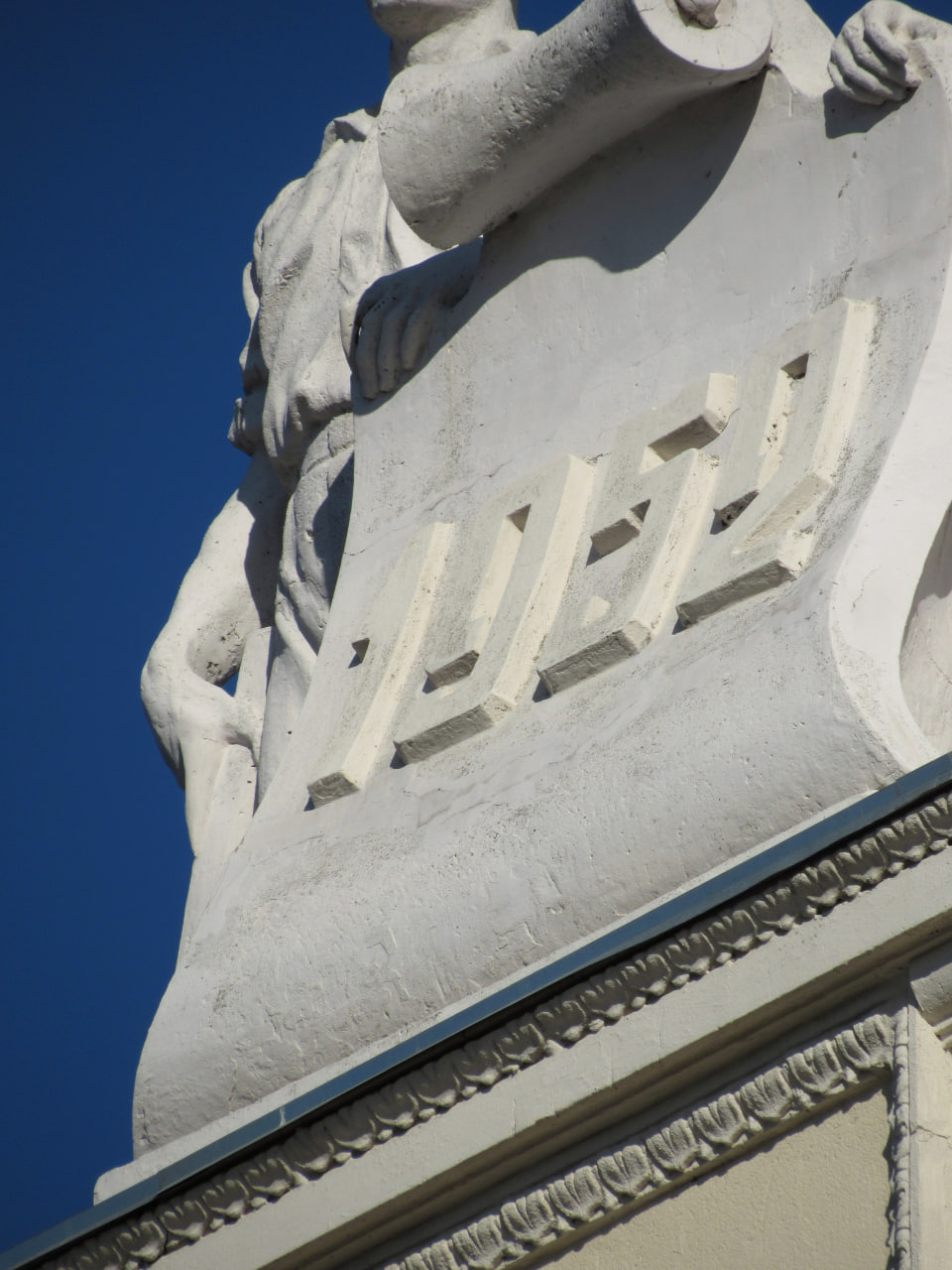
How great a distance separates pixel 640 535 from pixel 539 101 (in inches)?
57.6

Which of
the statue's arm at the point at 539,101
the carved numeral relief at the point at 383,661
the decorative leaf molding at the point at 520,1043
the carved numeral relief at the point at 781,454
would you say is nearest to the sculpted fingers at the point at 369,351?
the statue's arm at the point at 539,101

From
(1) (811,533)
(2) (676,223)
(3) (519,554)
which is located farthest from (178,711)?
(1) (811,533)

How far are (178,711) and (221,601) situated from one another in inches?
23.2

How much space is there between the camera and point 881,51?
620 cm

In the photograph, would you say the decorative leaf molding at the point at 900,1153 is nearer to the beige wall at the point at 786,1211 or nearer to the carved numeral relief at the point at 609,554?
the beige wall at the point at 786,1211

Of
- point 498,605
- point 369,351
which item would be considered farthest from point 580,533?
point 369,351

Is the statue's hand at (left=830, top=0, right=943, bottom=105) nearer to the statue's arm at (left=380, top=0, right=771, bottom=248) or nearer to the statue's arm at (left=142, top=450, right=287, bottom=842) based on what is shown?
the statue's arm at (left=380, top=0, right=771, bottom=248)

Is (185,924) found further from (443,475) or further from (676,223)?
(676,223)

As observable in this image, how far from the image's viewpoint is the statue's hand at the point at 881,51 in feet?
A: 20.3

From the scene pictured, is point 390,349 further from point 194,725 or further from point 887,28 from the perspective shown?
point 887,28

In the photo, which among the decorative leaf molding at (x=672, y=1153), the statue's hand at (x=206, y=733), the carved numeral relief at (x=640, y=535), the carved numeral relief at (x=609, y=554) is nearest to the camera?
the decorative leaf molding at (x=672, y=1153)

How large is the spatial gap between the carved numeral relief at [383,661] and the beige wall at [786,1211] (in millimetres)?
1802

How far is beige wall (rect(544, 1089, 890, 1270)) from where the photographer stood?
4801 millimetres

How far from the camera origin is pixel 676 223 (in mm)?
6832
